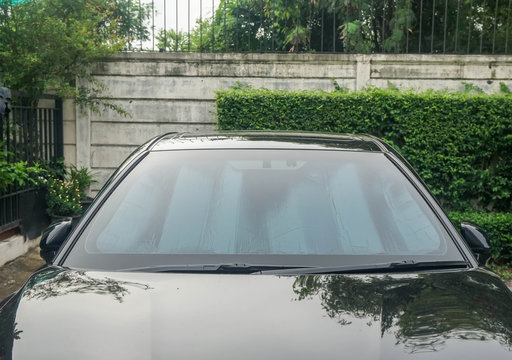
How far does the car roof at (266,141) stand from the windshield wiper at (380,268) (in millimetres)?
790

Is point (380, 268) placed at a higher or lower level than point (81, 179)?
higher

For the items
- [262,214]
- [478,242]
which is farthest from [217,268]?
[478,242]

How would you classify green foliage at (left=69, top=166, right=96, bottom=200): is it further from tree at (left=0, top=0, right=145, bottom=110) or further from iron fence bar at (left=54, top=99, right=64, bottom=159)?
tree at (left=0, top=0, right=145, bottom=110)

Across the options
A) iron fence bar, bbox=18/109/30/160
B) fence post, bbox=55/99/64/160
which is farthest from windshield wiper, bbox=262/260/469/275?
fence post, bbox=55/99/64/160

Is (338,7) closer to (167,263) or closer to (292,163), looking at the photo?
(292,163)

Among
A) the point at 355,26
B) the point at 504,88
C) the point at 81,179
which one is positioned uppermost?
the point at 355,26

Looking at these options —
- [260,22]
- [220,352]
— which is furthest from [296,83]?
[220,352]

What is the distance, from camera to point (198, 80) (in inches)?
375

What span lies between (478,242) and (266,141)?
44.5 inches

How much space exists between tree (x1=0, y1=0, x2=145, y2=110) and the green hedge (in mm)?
2367

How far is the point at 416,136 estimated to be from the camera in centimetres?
788

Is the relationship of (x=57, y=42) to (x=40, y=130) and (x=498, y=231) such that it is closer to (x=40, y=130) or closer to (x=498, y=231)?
(x=40, y=130)

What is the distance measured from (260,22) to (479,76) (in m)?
3.46

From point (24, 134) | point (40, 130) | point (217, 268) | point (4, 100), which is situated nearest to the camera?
point (217, 268)
